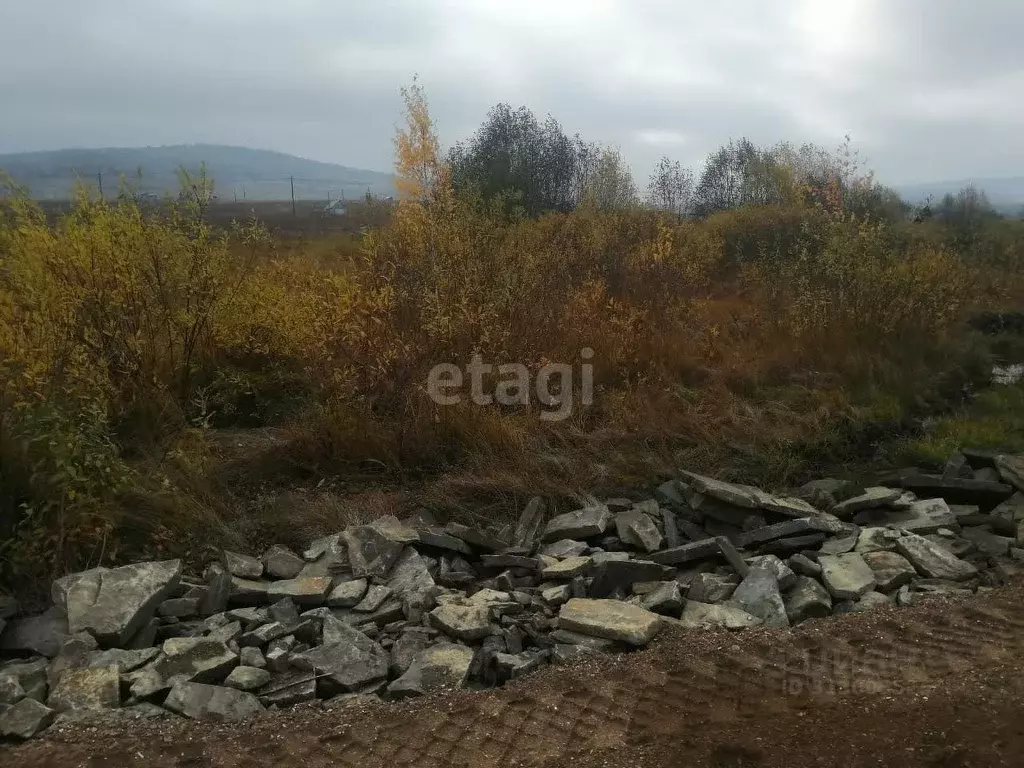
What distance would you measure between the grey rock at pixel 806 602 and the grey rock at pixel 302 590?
2387 mm

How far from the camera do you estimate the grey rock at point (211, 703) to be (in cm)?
291

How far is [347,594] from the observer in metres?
3.81

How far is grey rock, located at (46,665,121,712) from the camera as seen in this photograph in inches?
115

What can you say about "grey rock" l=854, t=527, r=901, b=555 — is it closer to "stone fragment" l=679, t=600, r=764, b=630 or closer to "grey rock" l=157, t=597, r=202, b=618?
"stone fragment" l=679, t=600, r=764, b=630

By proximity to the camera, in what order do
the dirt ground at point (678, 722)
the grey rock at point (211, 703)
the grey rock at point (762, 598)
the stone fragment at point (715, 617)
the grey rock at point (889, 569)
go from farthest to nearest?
the grey rock at point (889, 569), the grey rock at point (762, 598), the stone fragment at point (715, 617), the grey rock at point (211, 703), the dirt ground at point (678, 722)

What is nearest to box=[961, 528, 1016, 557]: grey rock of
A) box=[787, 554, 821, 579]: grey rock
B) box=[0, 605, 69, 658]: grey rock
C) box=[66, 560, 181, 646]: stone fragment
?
box=[787, 554, 821, 579]: grey rock

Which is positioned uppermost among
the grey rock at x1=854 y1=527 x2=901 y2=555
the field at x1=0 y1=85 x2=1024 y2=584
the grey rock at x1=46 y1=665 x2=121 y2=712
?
the field at x1=0 y1=85 x2=1024 y2=584

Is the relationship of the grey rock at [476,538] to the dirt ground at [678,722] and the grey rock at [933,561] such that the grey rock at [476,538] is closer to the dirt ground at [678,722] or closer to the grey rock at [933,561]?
the dirt ground at [678,722]

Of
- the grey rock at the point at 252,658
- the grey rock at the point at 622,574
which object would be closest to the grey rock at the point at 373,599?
the grey rock at the point at 252,658

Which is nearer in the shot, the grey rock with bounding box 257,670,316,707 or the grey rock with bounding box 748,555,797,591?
the grey rock with bounding box 257,670,316,707

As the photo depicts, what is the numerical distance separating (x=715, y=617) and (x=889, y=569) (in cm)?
122

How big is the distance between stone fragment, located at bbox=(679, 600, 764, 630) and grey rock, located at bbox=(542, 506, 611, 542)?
3.07ft

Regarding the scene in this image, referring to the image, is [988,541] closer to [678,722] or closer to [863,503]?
[863,503]

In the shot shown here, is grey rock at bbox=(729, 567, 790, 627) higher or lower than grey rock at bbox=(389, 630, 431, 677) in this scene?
higher
